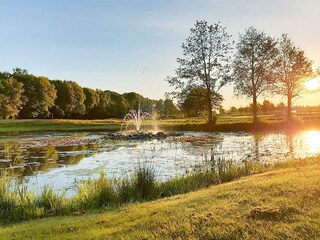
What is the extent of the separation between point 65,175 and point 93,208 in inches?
262

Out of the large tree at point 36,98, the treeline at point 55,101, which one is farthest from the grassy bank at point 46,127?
the large tree at point 36,98

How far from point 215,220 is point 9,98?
225 feet

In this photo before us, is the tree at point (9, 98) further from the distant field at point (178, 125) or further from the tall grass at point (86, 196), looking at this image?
the tall grass at point (86, 196)

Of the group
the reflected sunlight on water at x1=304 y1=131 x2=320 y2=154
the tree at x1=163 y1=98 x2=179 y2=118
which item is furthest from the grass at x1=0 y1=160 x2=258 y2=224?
the tree at x1=163 y1=98 x2=179 y2=118

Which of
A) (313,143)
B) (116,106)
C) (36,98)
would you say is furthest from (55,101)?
(313,143)

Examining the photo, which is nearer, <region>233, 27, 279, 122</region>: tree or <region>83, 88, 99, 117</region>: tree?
<region>233, 27, 279, 122</region>: tree

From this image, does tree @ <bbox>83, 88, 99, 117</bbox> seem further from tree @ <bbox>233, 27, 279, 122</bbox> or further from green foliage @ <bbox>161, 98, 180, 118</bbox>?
tree @ <bbox>233, 27, 279, 122</bbox>

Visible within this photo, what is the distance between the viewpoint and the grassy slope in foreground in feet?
18.6

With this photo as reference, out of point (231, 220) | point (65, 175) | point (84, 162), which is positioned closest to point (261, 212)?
point (231, 220)

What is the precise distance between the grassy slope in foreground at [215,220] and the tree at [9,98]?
62740 mm

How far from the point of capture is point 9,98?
6769cm

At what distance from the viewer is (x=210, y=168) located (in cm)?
1370

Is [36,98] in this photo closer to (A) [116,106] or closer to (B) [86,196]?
(A) [116,106]

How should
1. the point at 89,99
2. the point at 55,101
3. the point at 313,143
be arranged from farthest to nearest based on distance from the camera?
the point at 89,99, the point at 55,101, the point at 313,143
